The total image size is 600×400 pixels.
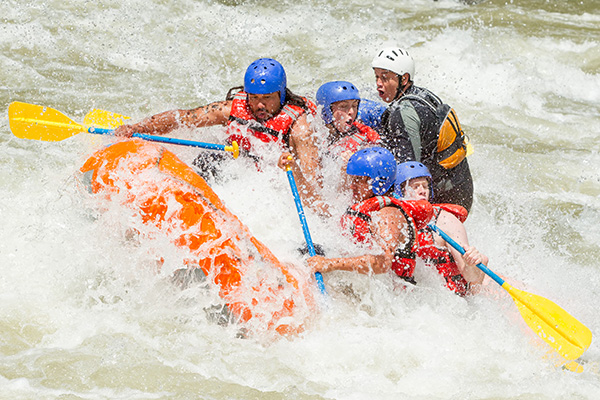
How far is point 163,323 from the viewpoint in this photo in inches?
171

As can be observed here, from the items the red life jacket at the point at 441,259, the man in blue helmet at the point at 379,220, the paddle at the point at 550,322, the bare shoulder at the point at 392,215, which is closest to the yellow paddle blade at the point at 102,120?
the man in blue helmet at the point at 379,220

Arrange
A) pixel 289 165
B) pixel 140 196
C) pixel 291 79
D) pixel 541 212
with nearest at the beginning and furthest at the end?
1. pixel 140 196
2. pixel 289 165
3. pixel 541 212
4. pixel 291 79

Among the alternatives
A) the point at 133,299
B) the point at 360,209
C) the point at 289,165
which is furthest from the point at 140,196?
the point at 360,209

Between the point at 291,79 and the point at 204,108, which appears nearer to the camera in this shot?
the point at 204,108

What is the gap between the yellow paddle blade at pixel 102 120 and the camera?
5594 millimetres

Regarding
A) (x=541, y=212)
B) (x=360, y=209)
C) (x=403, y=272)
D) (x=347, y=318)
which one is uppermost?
(x=360, y=209)

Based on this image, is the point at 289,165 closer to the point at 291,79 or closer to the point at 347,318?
the point at 347,318

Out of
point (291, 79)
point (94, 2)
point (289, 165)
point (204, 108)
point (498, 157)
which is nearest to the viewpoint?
point (289, 165)

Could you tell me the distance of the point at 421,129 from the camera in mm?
4883

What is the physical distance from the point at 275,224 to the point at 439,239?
1421 millimetres

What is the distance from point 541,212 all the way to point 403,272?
2.88m

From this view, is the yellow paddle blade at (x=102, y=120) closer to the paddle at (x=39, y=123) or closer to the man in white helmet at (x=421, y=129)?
the paddle at (x=39, y=123)

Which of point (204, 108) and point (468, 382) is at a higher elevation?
point (204, 108)

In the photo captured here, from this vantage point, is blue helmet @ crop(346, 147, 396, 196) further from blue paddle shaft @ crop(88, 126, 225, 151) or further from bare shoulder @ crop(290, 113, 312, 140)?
blue paddle shaft @ crop(88, 126, 225, 151)
